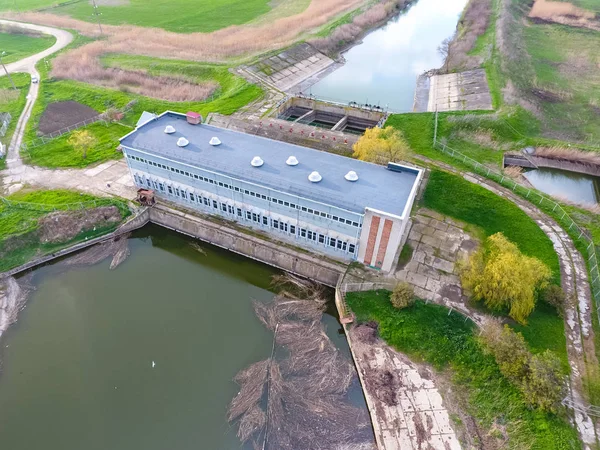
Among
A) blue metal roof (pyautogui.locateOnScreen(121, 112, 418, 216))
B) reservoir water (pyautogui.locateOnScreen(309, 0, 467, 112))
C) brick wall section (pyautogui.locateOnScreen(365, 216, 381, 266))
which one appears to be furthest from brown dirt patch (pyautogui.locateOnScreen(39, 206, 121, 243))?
reservoir water (pyautogui.locateOnScreen(309, 0, 467, 112))

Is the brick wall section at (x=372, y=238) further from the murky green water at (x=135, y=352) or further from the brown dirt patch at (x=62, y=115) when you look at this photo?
the brown dirt patch at (x=62, y=115)

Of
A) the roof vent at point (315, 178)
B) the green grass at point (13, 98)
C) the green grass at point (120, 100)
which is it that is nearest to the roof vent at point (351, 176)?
the roof vent at point (315, 178)

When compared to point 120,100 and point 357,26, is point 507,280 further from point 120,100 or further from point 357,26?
point 357,26

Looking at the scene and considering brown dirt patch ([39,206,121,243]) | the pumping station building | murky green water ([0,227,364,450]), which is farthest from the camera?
brown dirt patch ([39,206,121,243])

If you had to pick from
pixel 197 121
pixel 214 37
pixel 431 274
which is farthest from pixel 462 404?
pixel 214 37

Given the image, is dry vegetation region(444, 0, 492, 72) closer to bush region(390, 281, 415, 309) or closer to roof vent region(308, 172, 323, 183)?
roof vent region(308, 172, 323, 183)

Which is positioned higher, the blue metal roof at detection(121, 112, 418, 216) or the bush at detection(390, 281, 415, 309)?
the blue metal roof at detection(121, 112, 418, 216)
